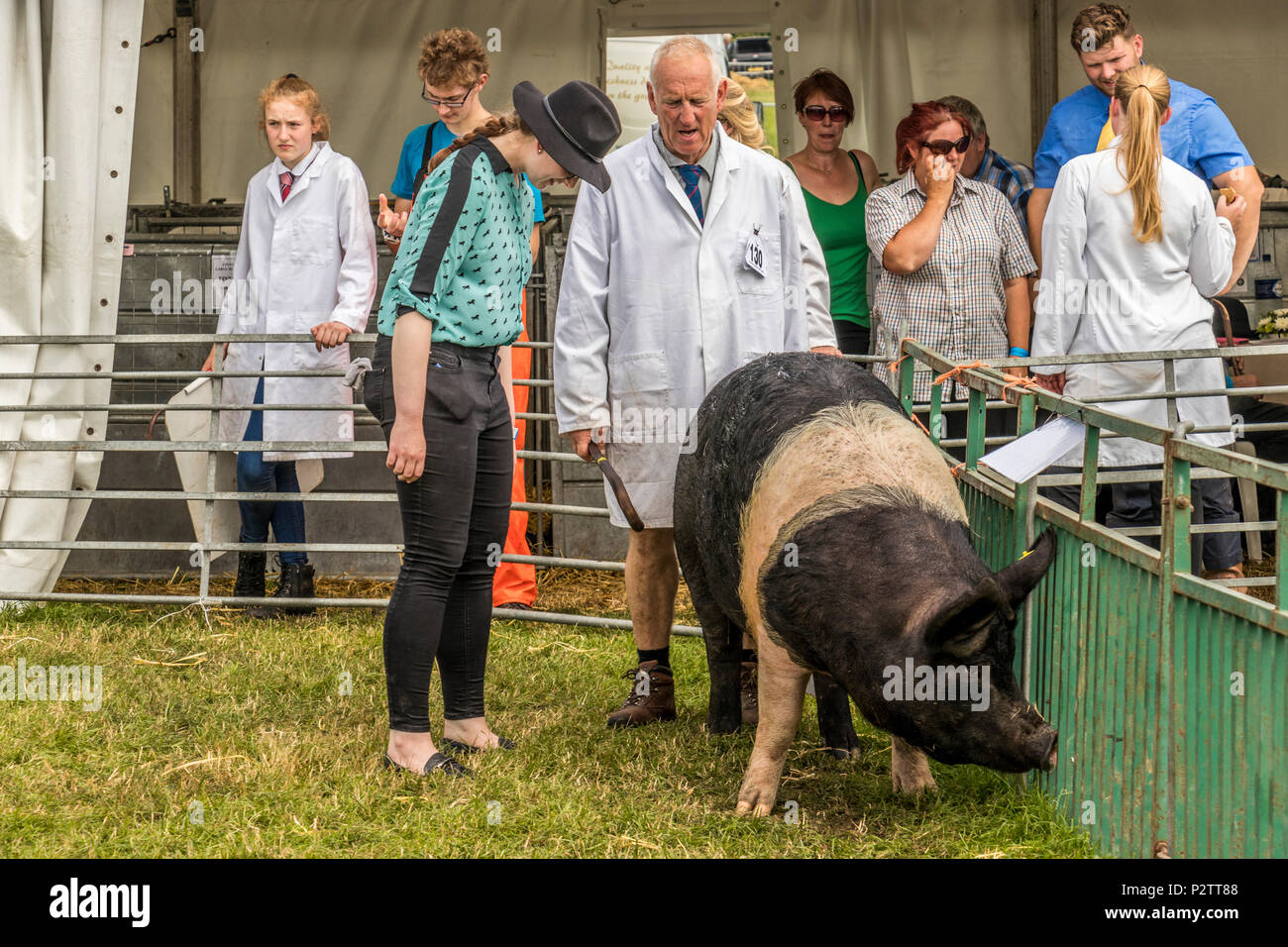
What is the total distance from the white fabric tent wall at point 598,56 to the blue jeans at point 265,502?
10.8 ft

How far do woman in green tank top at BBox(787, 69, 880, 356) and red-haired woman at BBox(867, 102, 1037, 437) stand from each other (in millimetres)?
434

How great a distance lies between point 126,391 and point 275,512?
5.92ft

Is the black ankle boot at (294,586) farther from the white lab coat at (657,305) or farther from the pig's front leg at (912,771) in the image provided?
the pig's front leg at (912,771)

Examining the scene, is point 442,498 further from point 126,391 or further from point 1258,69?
point 1258,69

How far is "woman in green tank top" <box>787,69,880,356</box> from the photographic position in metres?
6.48

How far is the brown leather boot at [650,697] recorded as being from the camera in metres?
4.59

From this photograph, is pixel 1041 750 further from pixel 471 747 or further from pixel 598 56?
pixel 598 56

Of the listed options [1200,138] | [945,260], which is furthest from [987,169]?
[1200,138]

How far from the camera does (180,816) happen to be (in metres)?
3.60

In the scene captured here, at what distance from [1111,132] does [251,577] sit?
4199mm

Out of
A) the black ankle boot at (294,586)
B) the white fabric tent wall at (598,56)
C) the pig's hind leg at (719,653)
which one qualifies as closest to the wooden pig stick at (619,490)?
the pig's hind leg at (719,653)

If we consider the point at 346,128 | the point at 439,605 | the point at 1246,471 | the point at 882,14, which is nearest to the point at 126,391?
the point at 346,128

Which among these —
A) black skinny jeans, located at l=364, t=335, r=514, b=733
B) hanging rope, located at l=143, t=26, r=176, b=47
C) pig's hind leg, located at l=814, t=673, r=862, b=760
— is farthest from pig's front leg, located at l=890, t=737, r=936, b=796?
hanging rope, located at l=143, t=26, r=176, b=47

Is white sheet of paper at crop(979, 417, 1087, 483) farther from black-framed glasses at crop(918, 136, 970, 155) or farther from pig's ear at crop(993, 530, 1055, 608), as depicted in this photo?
black-framed glasses at crop(918, 136, 970, 155)
